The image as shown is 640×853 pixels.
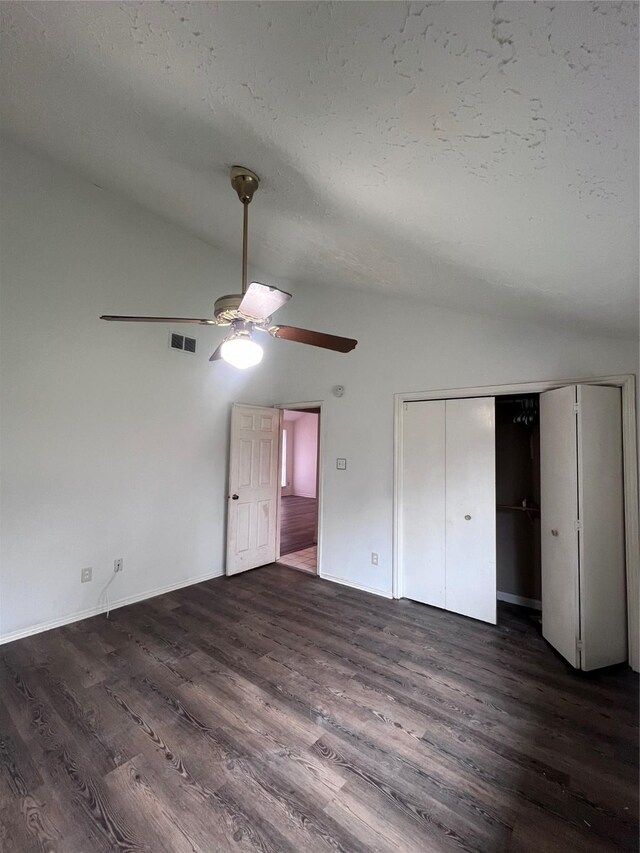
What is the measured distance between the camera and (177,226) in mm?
3543

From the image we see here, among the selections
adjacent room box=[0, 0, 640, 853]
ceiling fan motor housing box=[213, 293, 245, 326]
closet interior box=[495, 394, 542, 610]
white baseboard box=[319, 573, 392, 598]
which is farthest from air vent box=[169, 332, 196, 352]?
closet interior box=[495, 394, 542, 610]

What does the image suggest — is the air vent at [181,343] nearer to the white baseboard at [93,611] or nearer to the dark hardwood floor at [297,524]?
the white baseboard at [93,611]

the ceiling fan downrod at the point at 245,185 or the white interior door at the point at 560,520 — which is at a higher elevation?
the ceiling fan downrod at the point at 245,185

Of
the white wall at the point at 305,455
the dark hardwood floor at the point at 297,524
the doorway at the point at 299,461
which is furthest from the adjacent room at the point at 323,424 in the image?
the white wall at the point at 305,455

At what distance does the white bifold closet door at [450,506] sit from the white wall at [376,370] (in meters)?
0.20

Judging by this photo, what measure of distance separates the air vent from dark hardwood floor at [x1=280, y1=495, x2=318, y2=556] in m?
3.06

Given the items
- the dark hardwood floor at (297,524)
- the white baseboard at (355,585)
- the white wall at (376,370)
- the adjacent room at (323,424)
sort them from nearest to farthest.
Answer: the adjacent room at (323,424) < the white wall at (376,370) < the white baseboard at (355,585) < the dark hardwood floor at (297,524)

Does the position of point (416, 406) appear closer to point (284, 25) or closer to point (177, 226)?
point (284, 25)

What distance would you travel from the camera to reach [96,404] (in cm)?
306

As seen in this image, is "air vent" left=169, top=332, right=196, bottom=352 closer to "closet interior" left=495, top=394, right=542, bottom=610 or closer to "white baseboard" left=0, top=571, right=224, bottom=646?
"white baseboard" left=0, top=571, right=224, bottom=646

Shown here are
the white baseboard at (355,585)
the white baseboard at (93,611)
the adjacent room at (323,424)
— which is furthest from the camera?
the white baseboard at (355,585)

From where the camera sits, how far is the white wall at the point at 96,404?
2654 mm

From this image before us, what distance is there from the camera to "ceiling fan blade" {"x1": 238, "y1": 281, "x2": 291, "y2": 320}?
1.63m

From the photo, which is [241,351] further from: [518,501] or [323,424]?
[518,501]
